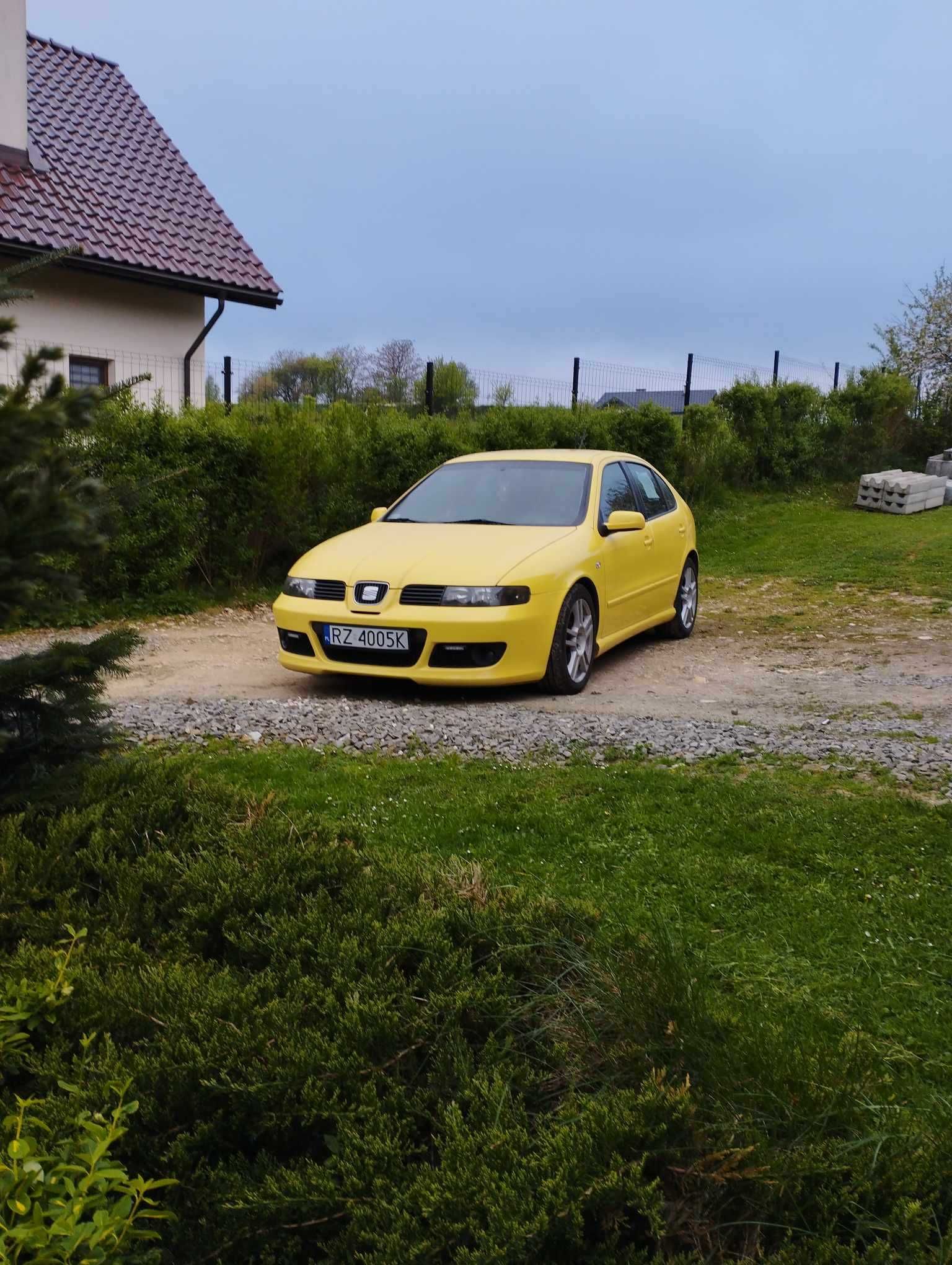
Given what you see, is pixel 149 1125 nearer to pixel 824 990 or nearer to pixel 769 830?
pixel 824 990

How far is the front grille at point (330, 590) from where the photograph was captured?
314 inches

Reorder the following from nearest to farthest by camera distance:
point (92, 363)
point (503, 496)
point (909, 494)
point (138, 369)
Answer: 1. point (503, 496)
2. point (92, 363)
3. point (138, 369)
4. point (909, 494)

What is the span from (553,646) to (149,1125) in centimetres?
594

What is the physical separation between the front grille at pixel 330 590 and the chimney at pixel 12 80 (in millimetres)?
11847

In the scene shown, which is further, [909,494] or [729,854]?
[909,494]

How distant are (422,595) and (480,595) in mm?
391

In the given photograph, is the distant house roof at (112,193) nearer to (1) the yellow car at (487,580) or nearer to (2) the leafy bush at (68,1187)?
(1) the yellow car at (487,580)

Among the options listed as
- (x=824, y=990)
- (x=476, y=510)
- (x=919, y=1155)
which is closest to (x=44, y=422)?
(x=919, y=1155)

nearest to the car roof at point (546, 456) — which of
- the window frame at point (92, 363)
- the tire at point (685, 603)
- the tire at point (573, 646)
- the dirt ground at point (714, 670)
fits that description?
the tire at point (685, 603)

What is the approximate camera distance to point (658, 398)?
74.2ft

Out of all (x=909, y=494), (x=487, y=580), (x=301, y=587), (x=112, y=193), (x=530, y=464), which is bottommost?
(x=301, y=587)

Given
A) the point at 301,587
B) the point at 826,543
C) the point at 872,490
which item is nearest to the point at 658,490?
the point at 301,587

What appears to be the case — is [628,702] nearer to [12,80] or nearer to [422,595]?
[422,595]

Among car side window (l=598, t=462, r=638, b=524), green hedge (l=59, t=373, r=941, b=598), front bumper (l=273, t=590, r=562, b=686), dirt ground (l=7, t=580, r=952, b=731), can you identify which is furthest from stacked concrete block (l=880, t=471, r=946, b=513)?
front bumper (l=273, t=590, r=562, b=686)
